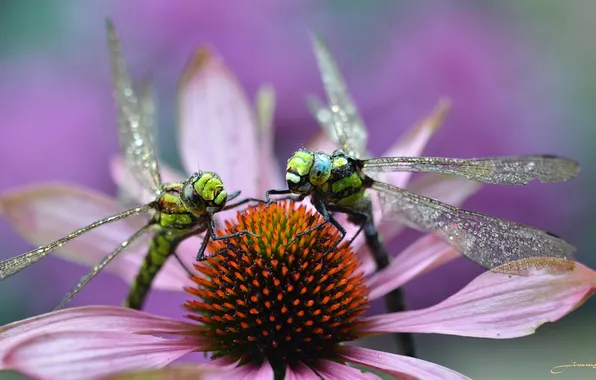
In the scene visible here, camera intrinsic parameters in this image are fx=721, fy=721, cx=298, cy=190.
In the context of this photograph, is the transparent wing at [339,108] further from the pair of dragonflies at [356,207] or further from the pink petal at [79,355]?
the pink petal at [79,355]

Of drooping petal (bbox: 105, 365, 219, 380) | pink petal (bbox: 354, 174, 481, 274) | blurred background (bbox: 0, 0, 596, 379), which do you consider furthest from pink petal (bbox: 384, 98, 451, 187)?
drooping petal (bbox: 105, 365, 219, 380)

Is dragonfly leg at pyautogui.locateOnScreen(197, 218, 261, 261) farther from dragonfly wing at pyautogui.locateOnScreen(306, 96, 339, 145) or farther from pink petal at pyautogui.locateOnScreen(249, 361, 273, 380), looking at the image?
dragonfly wing at pyautogui.locateOnScreen(306, 96, 339, 145)

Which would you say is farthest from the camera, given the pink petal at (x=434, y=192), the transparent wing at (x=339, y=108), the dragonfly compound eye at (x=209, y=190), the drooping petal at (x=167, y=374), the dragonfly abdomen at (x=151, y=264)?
the pink petal at (x=434, y=192)

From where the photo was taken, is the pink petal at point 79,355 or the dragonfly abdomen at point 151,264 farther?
the dragonfly abdomen at point 151,264

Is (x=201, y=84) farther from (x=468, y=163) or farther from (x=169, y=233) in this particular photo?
(x=468, y=163)

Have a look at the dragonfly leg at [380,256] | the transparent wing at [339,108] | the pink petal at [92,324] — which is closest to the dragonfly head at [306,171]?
the dragonfly leg at [380,256]

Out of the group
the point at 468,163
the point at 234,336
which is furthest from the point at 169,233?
the point at 468,163
